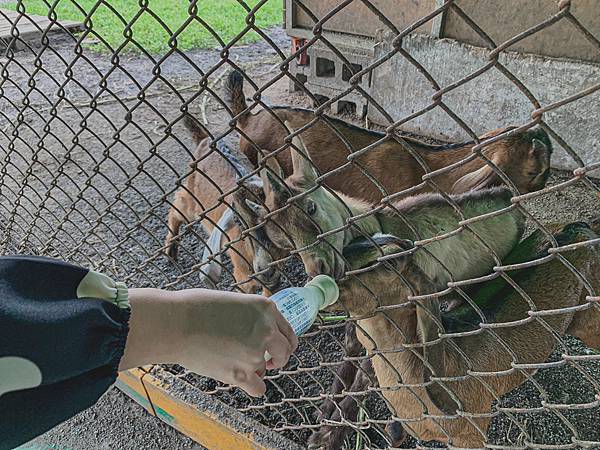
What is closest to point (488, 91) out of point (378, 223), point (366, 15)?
point (366, 15)

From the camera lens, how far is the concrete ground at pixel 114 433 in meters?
2.43

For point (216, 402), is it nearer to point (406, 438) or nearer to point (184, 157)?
point (406, 438)

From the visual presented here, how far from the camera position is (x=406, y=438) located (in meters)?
2.42

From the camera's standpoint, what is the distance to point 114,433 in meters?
2.48

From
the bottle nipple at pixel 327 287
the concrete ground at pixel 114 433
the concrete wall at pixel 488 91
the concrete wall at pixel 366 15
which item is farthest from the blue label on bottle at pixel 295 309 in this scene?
the concrete wall at pixel 366 15

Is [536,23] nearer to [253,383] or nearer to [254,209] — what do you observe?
[254,209]

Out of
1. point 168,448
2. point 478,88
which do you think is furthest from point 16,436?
point 478,88

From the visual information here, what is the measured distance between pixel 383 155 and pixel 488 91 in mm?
1442

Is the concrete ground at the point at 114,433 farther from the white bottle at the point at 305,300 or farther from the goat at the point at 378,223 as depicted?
the white bottle at the point at 305,300

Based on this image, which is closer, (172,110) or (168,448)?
(168,448)

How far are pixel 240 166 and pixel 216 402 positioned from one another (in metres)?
1.26

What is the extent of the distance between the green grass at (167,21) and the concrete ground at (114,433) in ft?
20.9

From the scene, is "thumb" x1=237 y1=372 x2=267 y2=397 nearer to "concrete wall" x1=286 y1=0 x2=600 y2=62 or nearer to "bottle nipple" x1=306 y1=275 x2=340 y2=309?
"bottle nipple" x1=306 y1=275 x2=340 y2=309

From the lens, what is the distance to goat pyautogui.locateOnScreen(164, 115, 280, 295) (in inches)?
82.8
